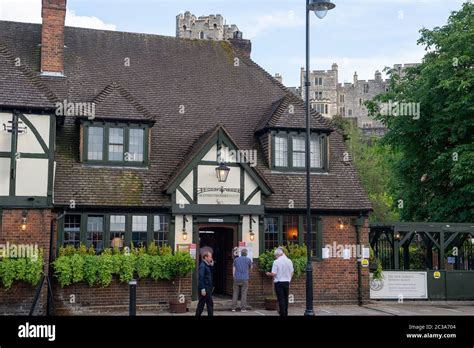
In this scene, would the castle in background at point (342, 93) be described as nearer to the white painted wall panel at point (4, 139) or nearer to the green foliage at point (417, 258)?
the green foliage at point (417, 258)

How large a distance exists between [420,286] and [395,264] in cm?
115

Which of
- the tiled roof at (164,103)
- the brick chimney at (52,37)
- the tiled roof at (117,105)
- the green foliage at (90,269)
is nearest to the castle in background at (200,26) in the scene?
the tiled roof at (164,103)

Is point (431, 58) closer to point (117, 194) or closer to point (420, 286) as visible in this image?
point (420, 286)

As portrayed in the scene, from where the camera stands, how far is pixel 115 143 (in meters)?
18.6

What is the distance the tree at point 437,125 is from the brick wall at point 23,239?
14565 mm

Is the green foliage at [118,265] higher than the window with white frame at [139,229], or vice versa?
the window with white frame at [139,229]

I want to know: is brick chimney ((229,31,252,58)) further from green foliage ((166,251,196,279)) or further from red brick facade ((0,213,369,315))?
green foliage ((166,251,196,279))

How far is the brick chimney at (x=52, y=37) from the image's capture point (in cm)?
2030

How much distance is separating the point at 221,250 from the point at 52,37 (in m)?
9.27

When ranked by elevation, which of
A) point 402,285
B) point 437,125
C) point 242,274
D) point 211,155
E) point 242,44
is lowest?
point 402,285

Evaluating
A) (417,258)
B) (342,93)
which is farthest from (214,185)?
(342,93)

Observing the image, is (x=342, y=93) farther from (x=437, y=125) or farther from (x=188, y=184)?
(x=188, y=184)

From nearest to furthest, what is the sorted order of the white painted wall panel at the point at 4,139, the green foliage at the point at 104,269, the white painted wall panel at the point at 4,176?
the white painted wall panel at the point at 4,176, the white painted wall panel at the point at 4,139, the green foliage at the point at 104,269
